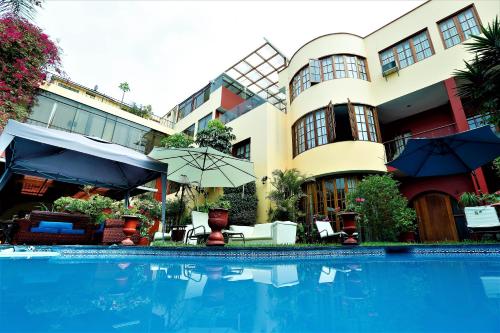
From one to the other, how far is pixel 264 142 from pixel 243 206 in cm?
330

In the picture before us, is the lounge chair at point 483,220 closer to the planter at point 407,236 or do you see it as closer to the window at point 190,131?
the planter at point 407,236

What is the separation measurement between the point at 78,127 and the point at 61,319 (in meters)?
15.6

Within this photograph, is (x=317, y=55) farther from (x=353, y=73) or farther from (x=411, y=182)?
(x=411, y=182)

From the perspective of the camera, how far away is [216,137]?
12438mm

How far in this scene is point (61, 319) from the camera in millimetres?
1161

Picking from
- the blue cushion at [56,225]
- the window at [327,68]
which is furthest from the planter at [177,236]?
the window at [327,68]

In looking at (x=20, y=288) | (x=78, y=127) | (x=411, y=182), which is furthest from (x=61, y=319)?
(x=78, y=127)

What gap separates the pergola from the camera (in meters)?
5.34

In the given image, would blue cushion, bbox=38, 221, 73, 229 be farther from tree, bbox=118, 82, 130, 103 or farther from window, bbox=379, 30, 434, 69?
tree, bbox=118, 82, 130, 103

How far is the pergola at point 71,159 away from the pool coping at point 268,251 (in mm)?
1864

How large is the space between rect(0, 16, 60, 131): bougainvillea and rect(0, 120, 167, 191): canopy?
3788mm

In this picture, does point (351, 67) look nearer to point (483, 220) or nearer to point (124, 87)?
point (483, 220)

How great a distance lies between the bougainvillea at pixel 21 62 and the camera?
9703mm

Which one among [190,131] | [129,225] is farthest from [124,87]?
[129,225]
